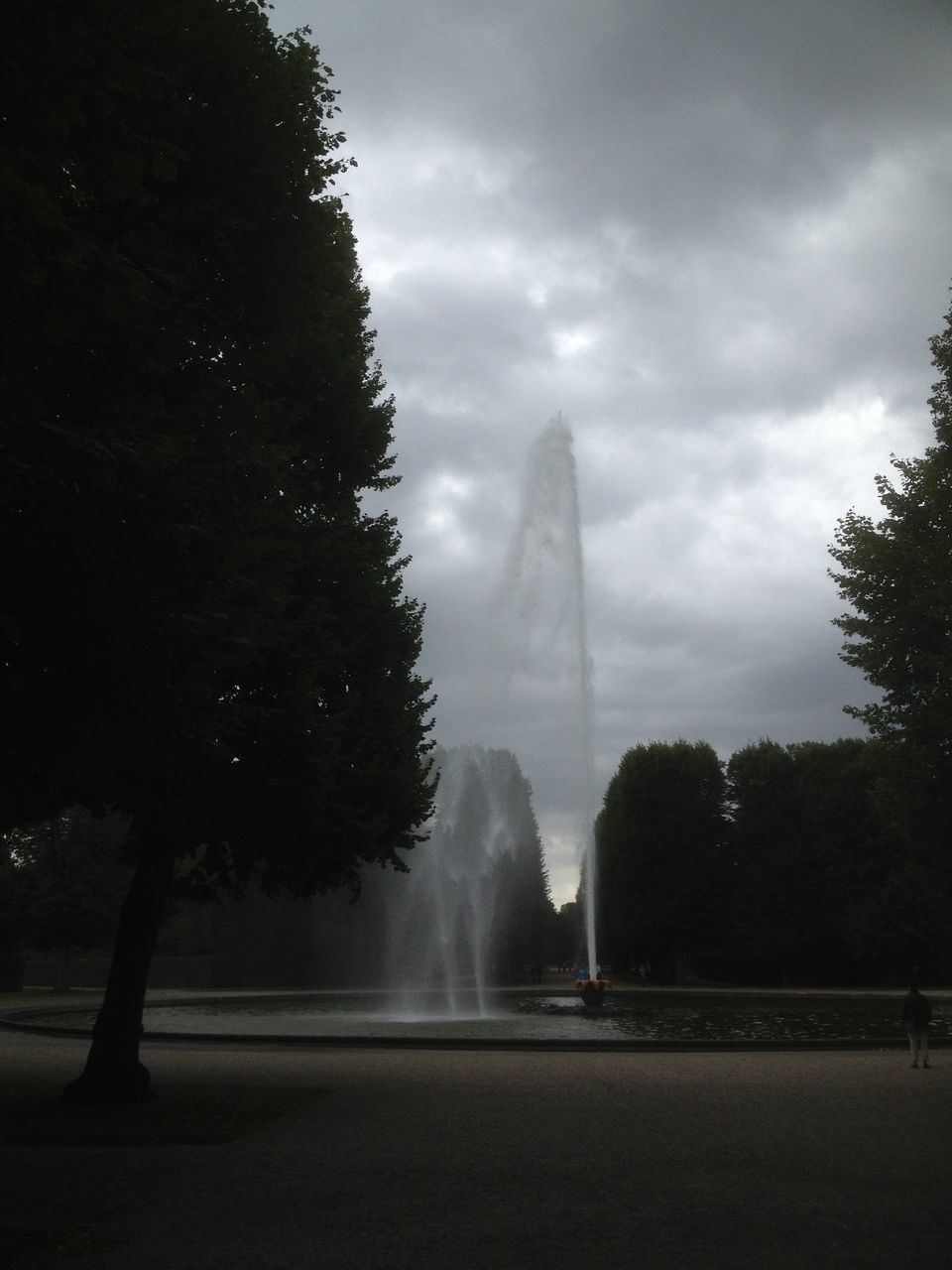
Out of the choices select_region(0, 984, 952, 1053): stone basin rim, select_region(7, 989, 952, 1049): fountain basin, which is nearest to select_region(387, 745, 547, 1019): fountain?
select_region(7, 989, 952, 1049): fountain basin

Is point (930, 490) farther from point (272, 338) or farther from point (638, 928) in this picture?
point (638, 928)

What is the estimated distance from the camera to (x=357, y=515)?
18.4m

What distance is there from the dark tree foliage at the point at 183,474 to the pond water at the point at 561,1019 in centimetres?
935

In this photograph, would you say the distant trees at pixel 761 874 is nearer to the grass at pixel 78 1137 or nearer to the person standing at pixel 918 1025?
the person standing at pixel 918 1025

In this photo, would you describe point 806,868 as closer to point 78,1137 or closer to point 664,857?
point 664,857

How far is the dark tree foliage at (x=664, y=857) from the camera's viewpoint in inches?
2320

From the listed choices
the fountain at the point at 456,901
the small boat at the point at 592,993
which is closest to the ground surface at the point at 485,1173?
the small boat at the point at 592,993

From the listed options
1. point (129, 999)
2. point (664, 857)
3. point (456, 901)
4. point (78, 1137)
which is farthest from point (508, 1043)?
point (664, 857)

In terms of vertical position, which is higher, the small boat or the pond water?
the small boat

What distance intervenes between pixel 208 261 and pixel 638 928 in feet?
174

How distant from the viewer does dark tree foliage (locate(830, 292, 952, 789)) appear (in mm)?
21609

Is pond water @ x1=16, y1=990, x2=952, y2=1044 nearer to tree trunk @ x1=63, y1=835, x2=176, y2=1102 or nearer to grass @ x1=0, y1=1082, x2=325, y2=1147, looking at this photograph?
grass @ x1=0, y1=1082, x2=325, y2=1147

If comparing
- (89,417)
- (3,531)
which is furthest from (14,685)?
(89,417)

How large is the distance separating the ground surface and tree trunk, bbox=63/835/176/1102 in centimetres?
53
